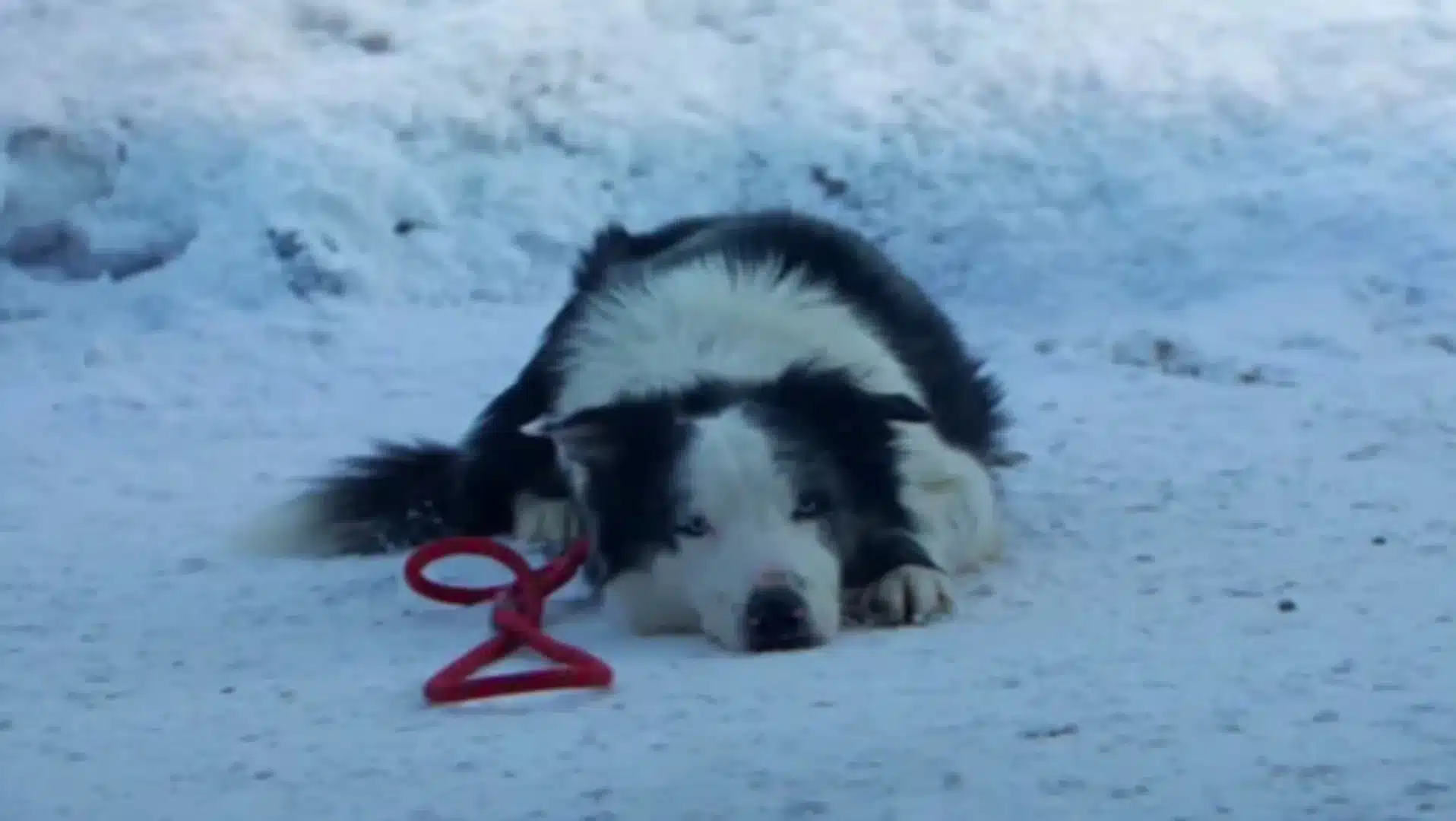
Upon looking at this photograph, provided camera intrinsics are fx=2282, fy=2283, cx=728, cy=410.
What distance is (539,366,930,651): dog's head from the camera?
4.02 m

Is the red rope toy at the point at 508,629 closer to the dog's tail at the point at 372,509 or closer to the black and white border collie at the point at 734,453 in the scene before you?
the black and white border collie at the point at 734,453

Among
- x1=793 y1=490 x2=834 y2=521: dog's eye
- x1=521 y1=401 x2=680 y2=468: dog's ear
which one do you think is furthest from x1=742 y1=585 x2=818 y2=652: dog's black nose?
x1=521 y1=401 x2=680 y2=468: dog's ear

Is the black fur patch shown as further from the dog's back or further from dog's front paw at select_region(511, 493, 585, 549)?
the dog's back

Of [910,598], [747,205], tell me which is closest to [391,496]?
[910,598]

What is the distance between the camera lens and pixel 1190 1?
980cm

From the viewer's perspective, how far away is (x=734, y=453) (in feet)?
13.6

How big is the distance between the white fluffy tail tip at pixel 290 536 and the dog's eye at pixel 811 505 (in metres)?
1.54

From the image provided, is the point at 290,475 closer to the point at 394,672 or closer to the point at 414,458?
the point at 414,458

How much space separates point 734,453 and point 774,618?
354mm

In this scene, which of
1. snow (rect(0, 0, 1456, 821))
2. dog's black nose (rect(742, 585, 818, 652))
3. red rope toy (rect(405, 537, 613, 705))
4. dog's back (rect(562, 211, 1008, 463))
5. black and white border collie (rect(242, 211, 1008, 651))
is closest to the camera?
snow (rect(0, 0, 1456, 821))

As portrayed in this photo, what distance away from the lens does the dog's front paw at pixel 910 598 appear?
4211mm

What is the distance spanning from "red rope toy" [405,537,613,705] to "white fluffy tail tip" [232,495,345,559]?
419 millimetres

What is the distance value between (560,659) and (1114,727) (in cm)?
111

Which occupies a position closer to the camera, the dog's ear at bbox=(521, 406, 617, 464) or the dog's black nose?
the dog's black nose
